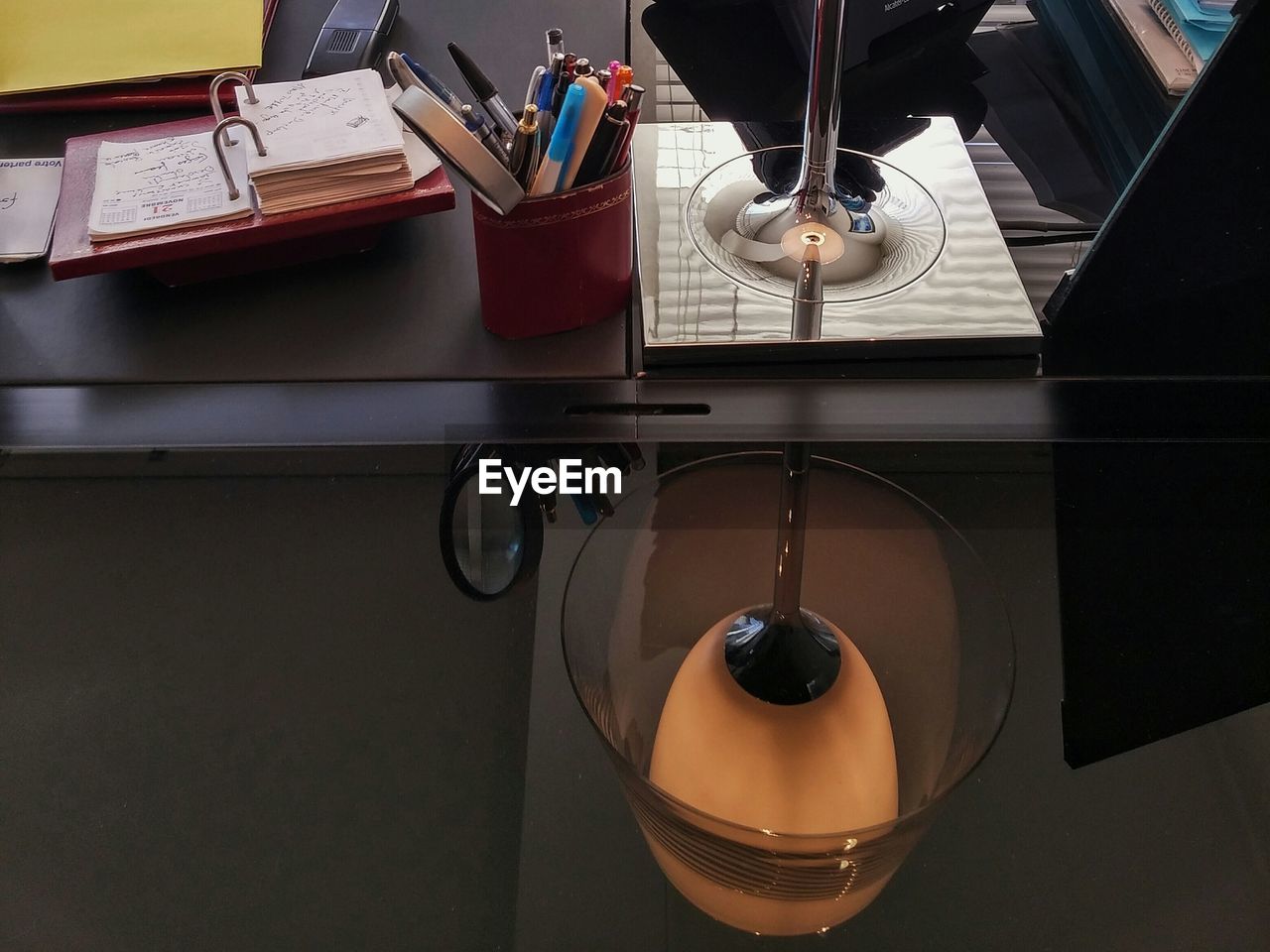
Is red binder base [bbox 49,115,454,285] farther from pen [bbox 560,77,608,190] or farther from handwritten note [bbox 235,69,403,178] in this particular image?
pen [bbox 560,77,608,190]

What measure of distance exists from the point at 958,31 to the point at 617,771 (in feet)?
2.32

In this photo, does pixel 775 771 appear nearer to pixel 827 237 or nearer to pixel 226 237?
pixel 827 237

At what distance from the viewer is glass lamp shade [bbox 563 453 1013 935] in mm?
537

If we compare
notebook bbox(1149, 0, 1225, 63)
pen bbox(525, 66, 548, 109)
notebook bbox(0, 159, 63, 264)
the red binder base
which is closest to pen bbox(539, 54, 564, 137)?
pen bbox(525, 66, 548, 109)

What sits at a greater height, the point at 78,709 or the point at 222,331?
the point at 222,331

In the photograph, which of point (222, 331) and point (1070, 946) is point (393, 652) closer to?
point (222, 331)

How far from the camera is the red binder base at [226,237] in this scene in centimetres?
69

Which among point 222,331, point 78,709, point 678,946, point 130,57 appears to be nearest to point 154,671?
point 78,709

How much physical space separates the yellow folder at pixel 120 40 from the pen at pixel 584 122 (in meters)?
0.41

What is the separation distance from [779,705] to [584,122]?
0.34m

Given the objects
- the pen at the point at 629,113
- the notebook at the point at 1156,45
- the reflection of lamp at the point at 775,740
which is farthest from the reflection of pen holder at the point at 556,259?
the notebook at the point at 1156,45

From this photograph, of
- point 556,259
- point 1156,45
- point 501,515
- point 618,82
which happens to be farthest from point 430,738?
point 1156,45

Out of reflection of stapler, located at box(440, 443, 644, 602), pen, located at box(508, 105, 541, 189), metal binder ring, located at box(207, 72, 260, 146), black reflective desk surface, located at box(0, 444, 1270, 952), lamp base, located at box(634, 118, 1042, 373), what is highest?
pen, located at box(508, 105, 541, 189)

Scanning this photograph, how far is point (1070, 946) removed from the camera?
55cm
